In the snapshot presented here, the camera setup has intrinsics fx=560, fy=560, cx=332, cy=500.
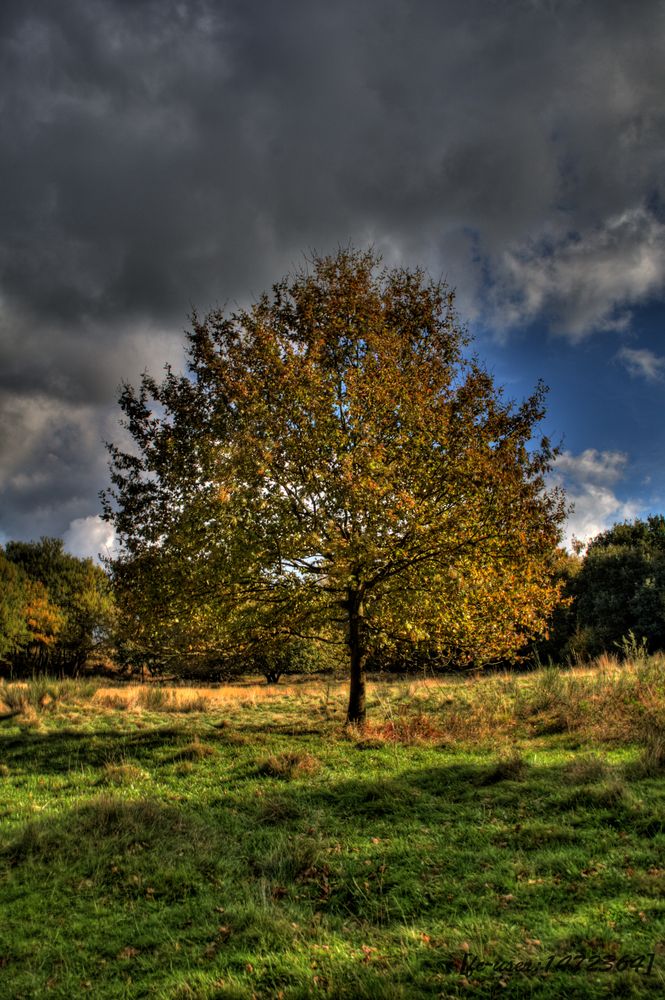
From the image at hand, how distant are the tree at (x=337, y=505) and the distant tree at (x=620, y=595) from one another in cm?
2329

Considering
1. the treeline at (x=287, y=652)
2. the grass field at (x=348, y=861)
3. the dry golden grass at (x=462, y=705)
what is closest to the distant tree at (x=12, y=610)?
the treeline at (x=287, y=652)

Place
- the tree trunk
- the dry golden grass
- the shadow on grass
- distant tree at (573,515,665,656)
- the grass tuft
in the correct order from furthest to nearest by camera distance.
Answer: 1. distant tree at (573,515,665,656)
2. the tree trunk
3. the dry golden grass
4. the grass tuft
5. the shadow on grass

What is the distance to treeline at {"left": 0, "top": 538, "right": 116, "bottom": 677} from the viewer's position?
47.1 m

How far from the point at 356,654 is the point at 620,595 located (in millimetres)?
30705

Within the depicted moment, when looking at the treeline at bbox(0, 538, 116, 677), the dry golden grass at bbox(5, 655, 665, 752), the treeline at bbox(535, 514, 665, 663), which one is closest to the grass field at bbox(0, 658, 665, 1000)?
the dry golden grass at bbox(5, 655, 665, 752)

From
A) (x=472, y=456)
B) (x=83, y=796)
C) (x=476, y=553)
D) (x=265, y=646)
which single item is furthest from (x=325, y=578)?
(x=83, y=796)

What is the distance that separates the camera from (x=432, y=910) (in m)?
5.90

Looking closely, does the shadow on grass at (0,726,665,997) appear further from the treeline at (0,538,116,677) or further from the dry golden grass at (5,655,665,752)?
the treeline at (0,538,116,677)

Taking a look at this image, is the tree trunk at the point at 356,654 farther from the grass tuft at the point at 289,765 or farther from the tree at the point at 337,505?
the grass tuft at the point at 289,765

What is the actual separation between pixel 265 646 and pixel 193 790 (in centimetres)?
559

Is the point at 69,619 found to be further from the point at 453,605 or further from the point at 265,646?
the point at 453,605

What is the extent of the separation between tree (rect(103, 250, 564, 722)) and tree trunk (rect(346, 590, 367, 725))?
2.5 inches

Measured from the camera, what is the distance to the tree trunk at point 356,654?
15.9 m

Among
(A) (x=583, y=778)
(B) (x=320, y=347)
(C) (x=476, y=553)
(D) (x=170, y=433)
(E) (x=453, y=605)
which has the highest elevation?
(B) (x=320, y=347)
